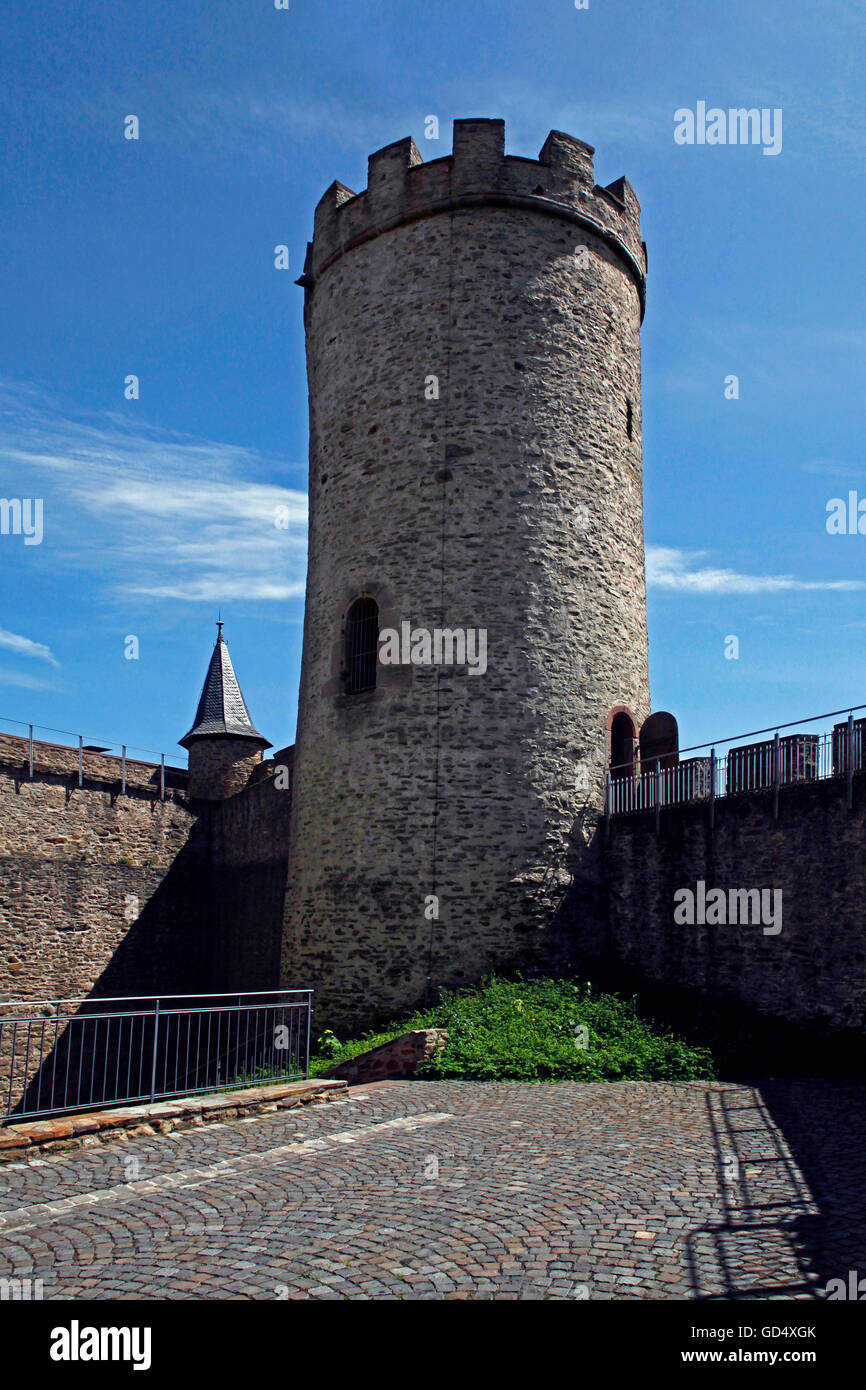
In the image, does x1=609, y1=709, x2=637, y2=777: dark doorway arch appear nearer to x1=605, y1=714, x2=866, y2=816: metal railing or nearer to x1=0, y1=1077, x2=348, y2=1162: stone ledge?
x1=605, y1=714, x2=866, y2=816: metal railing

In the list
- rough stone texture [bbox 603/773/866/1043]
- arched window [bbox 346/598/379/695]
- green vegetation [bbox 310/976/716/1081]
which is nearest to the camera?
green vegetation [bbox 310/976/716/1081]

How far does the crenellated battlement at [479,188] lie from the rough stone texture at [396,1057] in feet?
39.7

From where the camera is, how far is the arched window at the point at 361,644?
50.2 ft

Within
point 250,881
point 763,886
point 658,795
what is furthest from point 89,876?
point 763,886

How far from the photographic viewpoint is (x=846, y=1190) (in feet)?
20.4

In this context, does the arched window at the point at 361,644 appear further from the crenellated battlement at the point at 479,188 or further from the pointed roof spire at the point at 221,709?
the pointed roof spire at the point at 221,709

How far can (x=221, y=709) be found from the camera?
23.2 meters

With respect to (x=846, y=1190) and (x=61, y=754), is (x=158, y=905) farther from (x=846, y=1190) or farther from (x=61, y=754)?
(x=846, y=1190)

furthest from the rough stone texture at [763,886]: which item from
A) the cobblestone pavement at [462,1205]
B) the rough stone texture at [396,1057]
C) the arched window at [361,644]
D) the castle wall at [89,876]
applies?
the castle wall at [89,876]

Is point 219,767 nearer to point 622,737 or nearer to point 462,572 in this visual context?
point 462,572

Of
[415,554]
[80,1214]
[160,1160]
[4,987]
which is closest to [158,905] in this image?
[4,987]

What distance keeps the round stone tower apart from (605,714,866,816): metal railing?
0.55 meters

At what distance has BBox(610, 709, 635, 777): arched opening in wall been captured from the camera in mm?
15344

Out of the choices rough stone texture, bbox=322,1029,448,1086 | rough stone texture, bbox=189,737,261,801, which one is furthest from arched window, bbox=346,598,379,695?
rough stone texture, bbox=189,737,261,801
